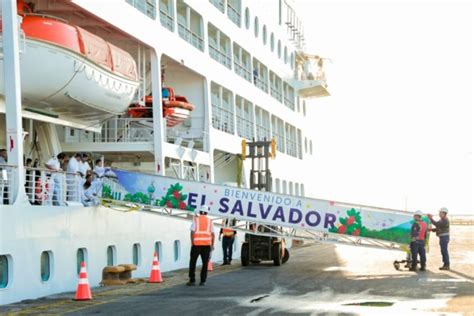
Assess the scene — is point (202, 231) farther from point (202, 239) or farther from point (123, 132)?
point (123, 132)

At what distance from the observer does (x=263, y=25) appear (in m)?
42.6

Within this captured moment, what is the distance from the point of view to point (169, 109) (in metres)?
26.9

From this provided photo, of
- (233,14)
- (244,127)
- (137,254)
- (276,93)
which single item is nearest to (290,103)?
(276,93)

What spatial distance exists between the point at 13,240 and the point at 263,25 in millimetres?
28436

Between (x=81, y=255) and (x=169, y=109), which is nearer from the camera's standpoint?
(x=81, y=255)

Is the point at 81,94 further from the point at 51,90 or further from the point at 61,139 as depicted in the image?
the point at 61,139

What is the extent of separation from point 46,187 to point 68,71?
8.71 feet

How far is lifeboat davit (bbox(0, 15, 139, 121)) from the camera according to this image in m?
18.8

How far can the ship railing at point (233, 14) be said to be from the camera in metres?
36.5

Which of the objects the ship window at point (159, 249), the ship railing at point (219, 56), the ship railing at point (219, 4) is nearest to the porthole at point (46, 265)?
the ship window at point (159, 249)

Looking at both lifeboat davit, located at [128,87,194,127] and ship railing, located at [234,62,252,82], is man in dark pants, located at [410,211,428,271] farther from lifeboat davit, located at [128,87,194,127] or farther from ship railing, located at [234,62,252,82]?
ship railing, located at [234,62,252,82]

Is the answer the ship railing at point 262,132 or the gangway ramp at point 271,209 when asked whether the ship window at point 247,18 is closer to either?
the ship railing at point 262,132

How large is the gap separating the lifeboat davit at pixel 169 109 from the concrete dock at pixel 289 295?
17.6 ft

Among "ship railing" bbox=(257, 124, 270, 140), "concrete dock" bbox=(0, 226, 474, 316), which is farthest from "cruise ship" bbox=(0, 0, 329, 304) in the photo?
"concrete dock" bbox=(0, 226, 474, 316)
